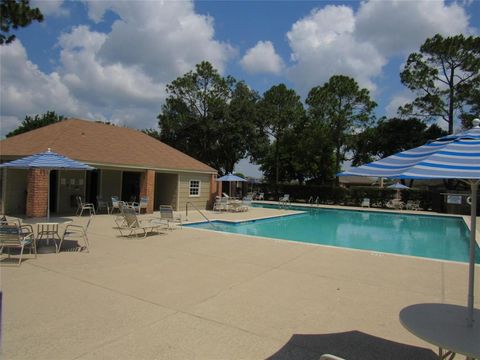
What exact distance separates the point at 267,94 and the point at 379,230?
79.3 ft

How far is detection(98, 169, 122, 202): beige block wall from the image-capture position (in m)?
20.2

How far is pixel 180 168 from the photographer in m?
21.8

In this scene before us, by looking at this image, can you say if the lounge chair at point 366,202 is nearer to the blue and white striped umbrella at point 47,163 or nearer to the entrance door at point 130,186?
the entrance door at point 130,186

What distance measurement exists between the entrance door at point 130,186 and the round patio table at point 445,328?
1972 cm

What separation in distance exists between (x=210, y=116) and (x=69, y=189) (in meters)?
21.3

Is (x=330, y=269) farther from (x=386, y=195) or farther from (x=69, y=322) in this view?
(x=386, y=195)

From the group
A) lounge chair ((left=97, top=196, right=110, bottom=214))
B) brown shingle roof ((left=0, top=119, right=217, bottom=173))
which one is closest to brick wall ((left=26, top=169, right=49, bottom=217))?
brown shingle roof ((left=0, top=119, right=217, bottom=173))

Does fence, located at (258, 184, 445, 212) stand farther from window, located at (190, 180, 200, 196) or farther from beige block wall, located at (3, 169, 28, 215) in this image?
beige block wall, located at (3, 169, 28, 215)

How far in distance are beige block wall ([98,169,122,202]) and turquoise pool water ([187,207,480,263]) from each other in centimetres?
671

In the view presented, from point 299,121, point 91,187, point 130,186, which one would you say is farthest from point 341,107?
point 91,187

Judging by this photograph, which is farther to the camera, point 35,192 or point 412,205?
point 412,205

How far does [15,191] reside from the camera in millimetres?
16656

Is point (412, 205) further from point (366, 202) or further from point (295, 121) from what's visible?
point (295, 121)

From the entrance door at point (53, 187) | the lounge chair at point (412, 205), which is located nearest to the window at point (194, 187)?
the entrance door at point (53, 187)
